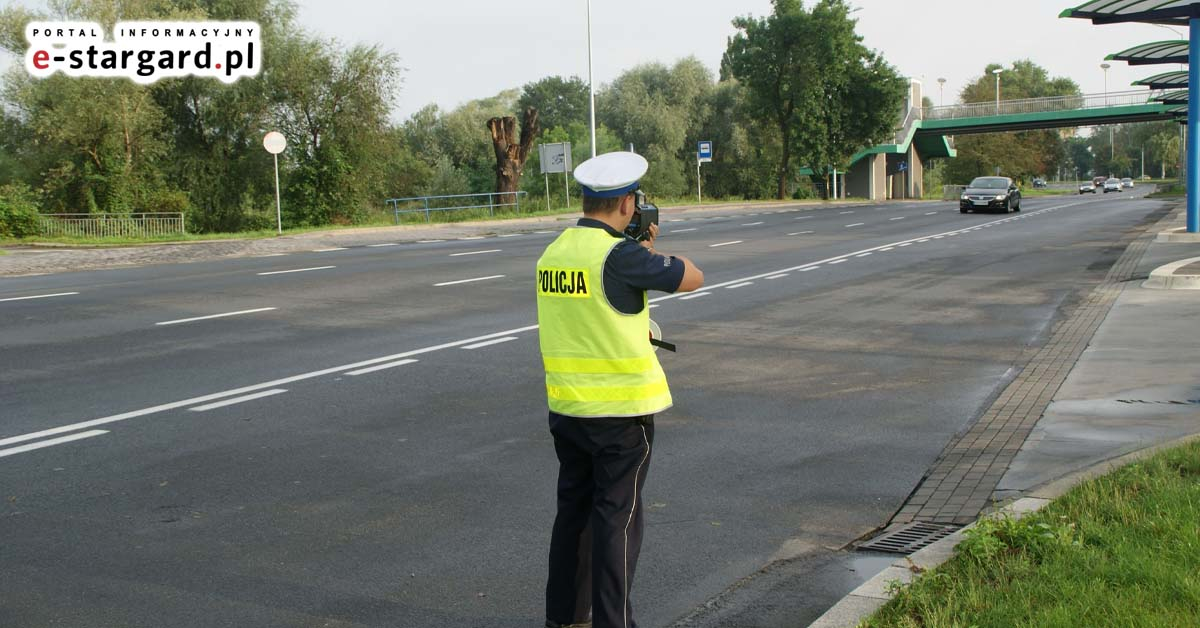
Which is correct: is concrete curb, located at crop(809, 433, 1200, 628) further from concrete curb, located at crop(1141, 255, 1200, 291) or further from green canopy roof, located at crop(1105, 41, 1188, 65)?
green canopy roof, located at crop(1105, 41, 1188, 65)

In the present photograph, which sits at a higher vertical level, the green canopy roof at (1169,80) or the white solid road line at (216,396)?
the green canopy roof at (1169,80)

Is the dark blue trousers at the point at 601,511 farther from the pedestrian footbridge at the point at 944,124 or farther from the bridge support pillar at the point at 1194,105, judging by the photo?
the pedestrian footbridge at the point at 944,124

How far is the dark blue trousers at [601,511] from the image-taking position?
3916mm

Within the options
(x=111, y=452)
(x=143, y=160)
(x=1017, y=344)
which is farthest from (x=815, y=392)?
(x=143, y=160)

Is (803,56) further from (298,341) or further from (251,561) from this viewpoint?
(251,561)

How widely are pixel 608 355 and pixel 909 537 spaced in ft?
7.55

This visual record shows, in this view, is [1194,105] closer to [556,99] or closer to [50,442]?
[50,442]

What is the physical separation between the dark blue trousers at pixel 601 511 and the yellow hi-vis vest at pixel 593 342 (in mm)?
72

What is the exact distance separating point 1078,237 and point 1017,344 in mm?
18192

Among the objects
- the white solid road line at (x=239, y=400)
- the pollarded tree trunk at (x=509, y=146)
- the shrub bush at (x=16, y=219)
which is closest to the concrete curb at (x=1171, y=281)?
the white solid road line at (x=239, y=400)

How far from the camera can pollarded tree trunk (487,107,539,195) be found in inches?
1935

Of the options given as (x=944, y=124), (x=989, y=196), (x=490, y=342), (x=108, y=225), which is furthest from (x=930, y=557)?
(x=944, y=124)

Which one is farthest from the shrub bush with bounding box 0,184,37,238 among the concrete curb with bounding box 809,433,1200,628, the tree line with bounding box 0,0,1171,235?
the concrete curb with bounding box 809,433,1200,628

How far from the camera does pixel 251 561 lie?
510 cm
